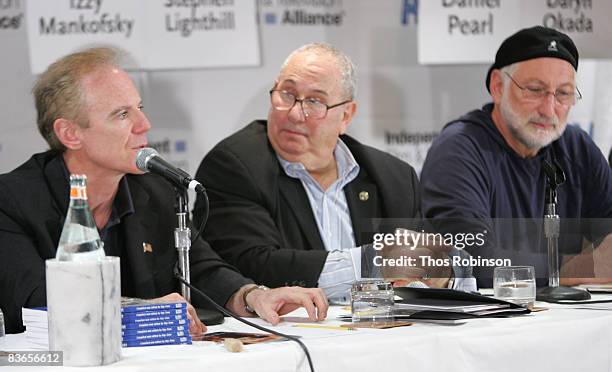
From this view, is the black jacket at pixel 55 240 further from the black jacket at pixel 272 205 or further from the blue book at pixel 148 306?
the blue book at pixel 148 306

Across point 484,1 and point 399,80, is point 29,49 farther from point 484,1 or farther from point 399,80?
point 484,1

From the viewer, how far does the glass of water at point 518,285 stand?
2619mm

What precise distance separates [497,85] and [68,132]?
71.0 inches

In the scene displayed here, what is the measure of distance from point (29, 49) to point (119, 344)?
7.55 feet

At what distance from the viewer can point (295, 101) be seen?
139 inches

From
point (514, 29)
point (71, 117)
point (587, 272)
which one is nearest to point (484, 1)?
point (514, 29)

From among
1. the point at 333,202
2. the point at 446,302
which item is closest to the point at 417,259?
the point at 446,302

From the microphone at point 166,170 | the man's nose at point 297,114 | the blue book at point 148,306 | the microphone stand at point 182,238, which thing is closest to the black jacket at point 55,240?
the microphone stand at point 182,238

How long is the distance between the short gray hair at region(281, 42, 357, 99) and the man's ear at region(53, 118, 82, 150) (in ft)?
3.10

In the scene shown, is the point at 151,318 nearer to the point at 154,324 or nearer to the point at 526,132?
the point at 154,324

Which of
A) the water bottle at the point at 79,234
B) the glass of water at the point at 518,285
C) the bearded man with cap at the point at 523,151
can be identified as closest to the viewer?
the water bottle at the point at 79,234

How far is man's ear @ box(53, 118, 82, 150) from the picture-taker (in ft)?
9.61

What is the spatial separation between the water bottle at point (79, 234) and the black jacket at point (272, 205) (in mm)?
1327

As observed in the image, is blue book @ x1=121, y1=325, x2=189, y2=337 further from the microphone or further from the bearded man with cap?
the bearded man with cap
